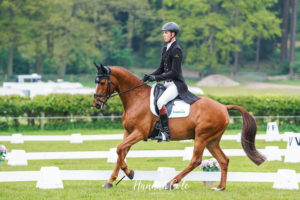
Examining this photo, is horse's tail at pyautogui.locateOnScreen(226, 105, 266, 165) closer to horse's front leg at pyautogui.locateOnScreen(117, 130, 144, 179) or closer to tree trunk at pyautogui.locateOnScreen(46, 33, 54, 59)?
horse's front leg at pyautogui.locateOnScreen(117, 130, 144, 179)

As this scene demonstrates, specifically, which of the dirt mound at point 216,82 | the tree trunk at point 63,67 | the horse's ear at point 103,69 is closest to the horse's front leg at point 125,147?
the horse's ear at point 103,69

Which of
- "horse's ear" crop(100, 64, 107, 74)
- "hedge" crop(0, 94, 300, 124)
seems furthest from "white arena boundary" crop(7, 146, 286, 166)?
"hedge" crop(0, 94, 300, 124)

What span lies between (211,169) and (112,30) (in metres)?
59.9

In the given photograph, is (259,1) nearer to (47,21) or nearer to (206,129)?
(47,21)

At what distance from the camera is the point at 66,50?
59.8 m

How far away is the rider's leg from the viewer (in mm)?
10320

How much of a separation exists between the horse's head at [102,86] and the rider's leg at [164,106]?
3.26 feet

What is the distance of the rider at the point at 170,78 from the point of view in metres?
10.3

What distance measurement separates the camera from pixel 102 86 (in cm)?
1048

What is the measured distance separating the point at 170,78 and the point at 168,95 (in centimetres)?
32

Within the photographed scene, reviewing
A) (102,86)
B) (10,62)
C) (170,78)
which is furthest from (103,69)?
(10,62)

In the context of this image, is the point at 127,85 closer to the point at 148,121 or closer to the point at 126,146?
the point at 148,121

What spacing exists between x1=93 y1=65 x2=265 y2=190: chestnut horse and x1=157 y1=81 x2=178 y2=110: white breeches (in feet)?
0.80

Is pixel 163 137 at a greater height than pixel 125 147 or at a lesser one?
greater
